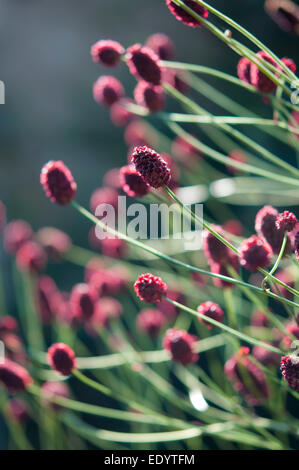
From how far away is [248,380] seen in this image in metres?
0.73

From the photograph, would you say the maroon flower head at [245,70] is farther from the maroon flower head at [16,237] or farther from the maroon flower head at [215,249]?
the maroon flower head at [16,237]

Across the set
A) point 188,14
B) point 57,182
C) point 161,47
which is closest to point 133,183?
point 57,182

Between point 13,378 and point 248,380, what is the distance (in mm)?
397

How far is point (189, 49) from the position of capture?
62.5 inches

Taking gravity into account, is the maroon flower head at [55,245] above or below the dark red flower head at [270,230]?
above

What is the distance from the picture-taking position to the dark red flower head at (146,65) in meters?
0.65

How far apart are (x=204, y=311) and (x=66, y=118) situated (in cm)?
131

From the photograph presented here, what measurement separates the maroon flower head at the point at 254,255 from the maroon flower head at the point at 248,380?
0.77 feet

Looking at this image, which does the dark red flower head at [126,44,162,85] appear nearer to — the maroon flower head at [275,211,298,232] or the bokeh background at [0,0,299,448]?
the maroon flower head at [275,211,298,232]

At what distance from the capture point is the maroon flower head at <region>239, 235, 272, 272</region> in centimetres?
54

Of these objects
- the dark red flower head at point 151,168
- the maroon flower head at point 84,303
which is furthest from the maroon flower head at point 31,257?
the dark red flower head at point 151,168

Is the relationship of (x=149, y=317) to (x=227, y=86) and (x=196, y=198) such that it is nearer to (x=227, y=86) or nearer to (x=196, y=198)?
(x=196, y=198)

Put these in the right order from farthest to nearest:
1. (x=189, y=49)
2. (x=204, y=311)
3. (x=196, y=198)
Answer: (x=189, y=49) → (x=196, y=198) → (x=204, y=311)
